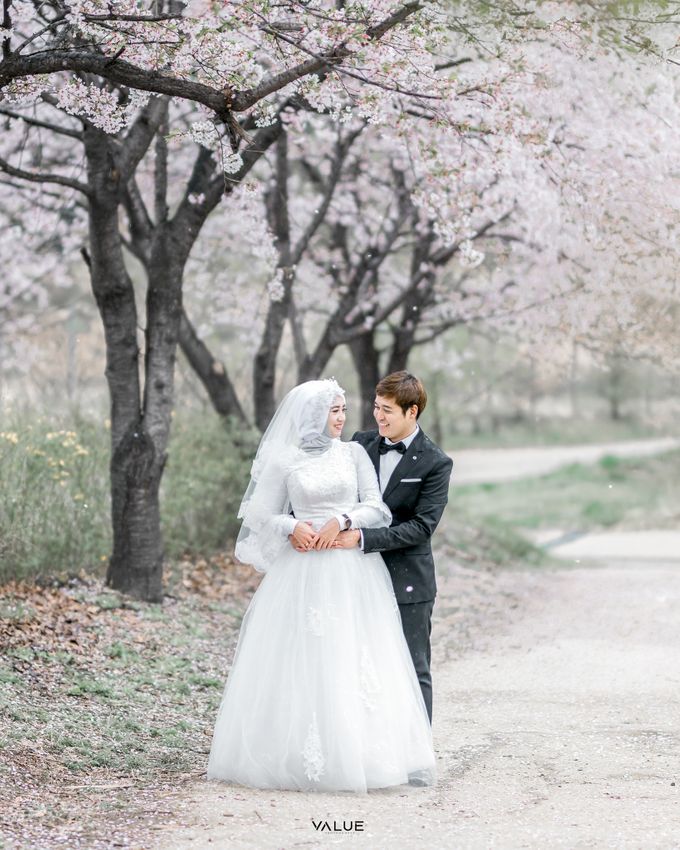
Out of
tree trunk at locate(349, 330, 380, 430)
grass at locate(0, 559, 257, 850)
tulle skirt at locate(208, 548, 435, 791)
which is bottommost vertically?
grass at locate(0, 559, 257, 850)

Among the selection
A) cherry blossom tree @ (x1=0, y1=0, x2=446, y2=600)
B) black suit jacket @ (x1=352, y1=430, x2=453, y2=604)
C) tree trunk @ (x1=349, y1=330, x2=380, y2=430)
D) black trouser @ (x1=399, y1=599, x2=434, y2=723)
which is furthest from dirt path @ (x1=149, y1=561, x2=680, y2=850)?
tree trunk @ (x1=349, y1=330, x2=380, y2=430)

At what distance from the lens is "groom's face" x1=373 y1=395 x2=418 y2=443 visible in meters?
5.65

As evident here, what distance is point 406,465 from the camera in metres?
5.77

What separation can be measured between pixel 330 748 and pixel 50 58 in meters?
3.89

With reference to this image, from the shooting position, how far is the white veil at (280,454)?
558 centimetres

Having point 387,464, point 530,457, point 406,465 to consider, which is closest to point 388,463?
point 387,464

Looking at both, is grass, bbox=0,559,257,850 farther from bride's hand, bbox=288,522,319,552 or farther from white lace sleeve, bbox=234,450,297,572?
bride's hand, bbox=288,522,319,552

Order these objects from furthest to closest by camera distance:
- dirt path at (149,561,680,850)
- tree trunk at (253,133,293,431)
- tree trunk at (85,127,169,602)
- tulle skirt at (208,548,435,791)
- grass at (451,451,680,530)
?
grass at (451,451,680,530) → tree trunk at (253,133,293,431) → tree trunk at (85,127,169,602) → tulle skirt at (208,548,435,791) → dirt path at (149,561,680,850)

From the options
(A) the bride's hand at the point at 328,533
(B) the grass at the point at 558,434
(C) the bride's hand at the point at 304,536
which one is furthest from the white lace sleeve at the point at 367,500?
(B) the grass at the point at 558,434

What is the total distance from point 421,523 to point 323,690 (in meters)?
0.96

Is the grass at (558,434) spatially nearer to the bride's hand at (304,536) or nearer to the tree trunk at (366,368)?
the tree trunk at (366,368)

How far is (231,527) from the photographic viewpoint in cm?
1352

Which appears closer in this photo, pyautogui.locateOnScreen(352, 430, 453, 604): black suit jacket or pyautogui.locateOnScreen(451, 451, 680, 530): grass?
pyautogui.locateOnScreen(352, 430, 453, 604): black suit jacket

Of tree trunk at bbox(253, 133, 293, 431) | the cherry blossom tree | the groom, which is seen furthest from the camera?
tree trunk at bbox(253, 133, 293, 431)
